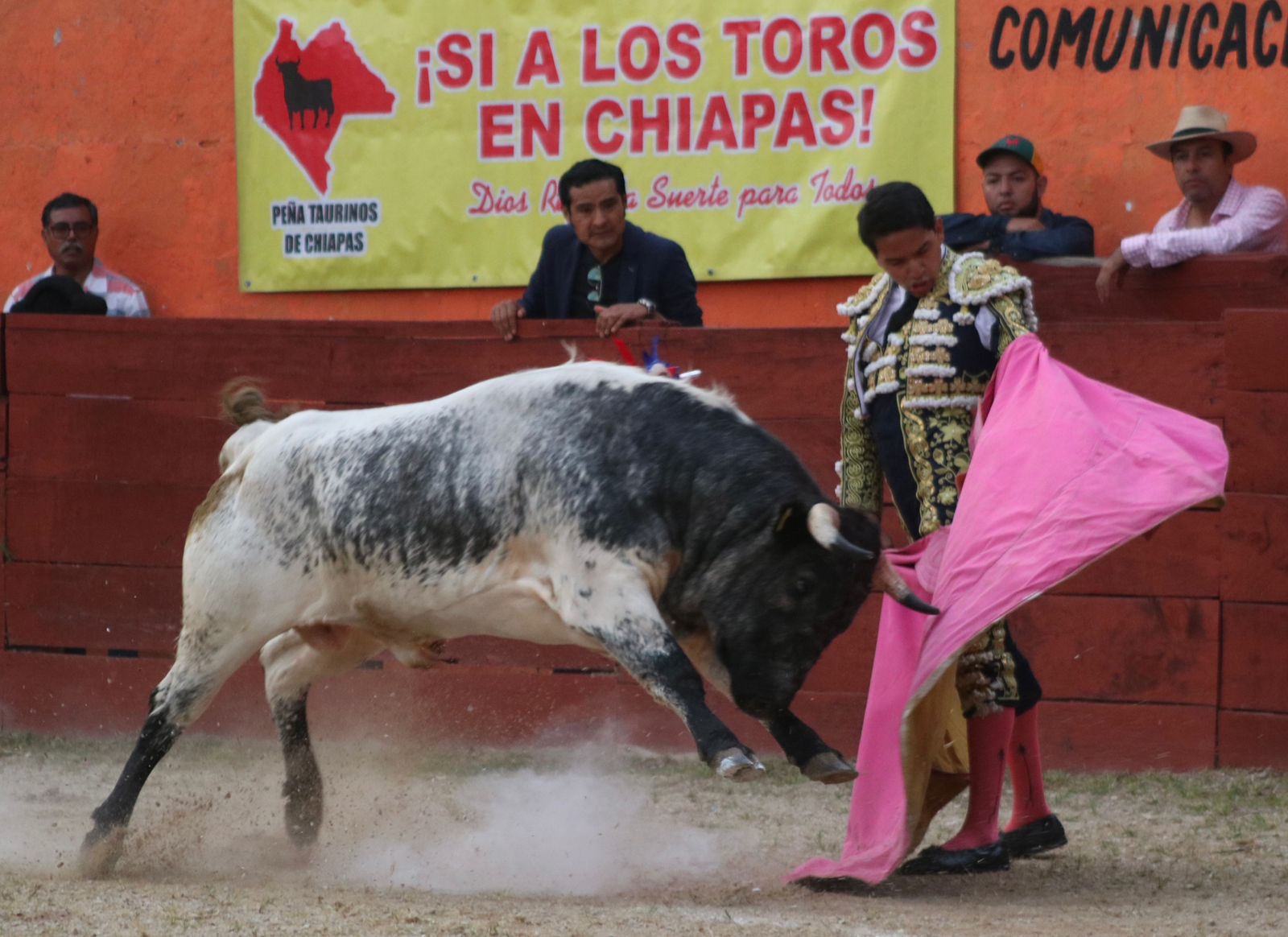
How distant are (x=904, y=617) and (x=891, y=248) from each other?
816 mm

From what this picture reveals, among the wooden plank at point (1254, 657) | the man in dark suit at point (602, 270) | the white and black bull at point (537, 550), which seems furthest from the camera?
the man in dark suit at point (602, 270)

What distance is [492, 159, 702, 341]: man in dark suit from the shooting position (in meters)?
5.40

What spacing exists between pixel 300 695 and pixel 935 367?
5.72 ft

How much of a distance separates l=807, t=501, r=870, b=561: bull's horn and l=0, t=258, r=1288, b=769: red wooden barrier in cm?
183

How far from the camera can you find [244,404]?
4.58 metres

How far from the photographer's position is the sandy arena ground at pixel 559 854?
3.56m

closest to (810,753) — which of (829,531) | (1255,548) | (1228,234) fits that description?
(829,531)

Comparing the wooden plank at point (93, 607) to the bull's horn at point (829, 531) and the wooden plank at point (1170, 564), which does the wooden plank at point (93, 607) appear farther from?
the bull's horn at point (829, 531)

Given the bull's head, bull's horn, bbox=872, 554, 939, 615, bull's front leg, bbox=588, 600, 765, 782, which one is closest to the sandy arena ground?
bull's front leg, bbox=588, 600, 765, 782

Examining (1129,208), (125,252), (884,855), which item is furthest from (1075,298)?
(125,252)

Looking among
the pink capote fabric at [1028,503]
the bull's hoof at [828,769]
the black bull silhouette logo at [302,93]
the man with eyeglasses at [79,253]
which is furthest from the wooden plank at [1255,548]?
the man with eyeglasses at [79,253]

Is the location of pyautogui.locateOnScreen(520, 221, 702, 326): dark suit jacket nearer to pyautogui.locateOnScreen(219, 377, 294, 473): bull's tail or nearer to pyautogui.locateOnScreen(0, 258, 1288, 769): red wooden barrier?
pyautogui.locateOnScreen(0, 258, 1288, 769): red wooden barrier

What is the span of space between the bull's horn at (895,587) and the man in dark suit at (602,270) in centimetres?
175

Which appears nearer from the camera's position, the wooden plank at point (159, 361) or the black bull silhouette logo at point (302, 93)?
the wooden plank at point (159, 361)
